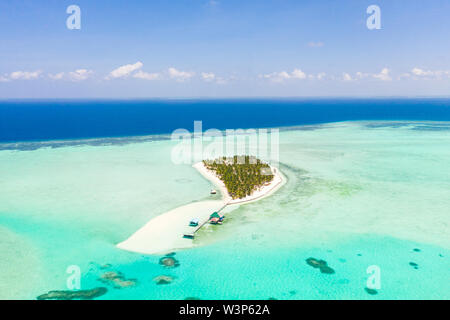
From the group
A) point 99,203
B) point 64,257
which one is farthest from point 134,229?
point 99,203

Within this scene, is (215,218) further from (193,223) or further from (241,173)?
(241,173)

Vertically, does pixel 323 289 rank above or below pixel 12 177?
below

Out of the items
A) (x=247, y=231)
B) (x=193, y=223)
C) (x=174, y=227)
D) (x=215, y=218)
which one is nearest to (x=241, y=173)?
(x=215, y=218)

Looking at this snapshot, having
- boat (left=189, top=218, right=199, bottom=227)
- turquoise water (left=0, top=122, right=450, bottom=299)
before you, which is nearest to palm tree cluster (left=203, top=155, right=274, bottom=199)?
turquoise water (left=0, top=122, right=450, bottom=299)

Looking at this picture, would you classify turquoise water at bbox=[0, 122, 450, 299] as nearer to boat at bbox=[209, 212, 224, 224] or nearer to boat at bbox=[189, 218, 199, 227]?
boat at bbox=[209, 212, 224, 224]

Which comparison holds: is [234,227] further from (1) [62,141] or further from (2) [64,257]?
(1) [62,141]
